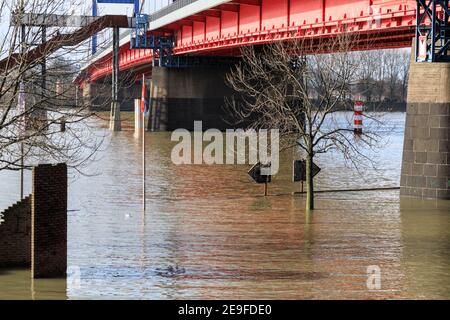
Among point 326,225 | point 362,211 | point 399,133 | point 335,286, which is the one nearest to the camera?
point 335,286

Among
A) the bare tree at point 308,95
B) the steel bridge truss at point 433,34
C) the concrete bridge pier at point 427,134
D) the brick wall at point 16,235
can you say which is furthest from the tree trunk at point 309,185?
the brick wall at point 16,235

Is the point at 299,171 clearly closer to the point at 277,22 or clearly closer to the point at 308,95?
the point at 308,95

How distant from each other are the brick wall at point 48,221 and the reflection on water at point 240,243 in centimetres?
47

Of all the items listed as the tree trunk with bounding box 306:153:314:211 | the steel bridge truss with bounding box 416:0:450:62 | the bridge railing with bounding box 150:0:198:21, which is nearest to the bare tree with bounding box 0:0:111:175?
the tree trunk with bounding box 306:153:314:211

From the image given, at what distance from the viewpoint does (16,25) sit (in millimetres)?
20141

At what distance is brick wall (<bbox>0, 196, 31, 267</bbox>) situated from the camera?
19.7 meters

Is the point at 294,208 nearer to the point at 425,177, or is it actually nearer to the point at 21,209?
the point at 425,177

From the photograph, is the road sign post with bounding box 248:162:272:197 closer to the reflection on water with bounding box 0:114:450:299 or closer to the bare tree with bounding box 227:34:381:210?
the reflection on water with bounding box 0:114:450:299

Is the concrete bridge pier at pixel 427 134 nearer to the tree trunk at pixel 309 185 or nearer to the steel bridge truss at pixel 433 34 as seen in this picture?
the steel bridge truss at pixel 433 34

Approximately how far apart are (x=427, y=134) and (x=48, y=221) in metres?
16.8

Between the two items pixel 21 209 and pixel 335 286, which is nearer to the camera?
pixel 335 286

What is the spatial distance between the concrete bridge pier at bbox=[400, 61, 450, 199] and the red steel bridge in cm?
260
